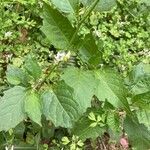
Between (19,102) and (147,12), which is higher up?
(147,12)

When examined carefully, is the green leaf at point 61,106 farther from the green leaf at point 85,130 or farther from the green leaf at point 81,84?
the green leaf at point 85,130

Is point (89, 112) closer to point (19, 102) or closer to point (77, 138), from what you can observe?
point (77, 138)

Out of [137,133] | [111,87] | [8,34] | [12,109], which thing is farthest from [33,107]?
[8,34]

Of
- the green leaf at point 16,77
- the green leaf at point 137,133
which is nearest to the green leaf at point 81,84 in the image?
the green leaf at point 16,77

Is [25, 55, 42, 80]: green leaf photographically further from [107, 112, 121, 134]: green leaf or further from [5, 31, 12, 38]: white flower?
[5, 31, 12, 38]: white flower

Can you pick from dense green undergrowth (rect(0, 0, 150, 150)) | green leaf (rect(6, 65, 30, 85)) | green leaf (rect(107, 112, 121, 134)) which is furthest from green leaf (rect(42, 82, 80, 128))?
green leaf (rect(107, 112, 121, 134))

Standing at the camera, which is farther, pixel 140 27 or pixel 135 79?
pixel 140 27

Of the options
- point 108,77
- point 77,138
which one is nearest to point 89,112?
point 77,138
